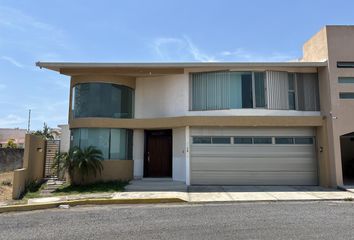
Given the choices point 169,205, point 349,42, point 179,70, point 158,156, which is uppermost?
point 349,42

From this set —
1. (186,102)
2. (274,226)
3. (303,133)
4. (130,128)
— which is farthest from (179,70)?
(274,226)

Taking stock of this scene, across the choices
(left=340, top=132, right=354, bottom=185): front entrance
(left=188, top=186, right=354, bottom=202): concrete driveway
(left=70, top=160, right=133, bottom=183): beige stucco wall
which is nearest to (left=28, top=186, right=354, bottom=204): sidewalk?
(left=188, top=186, right=354, bottom=202): concrete driveway

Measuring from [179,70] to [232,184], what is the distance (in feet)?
19.2

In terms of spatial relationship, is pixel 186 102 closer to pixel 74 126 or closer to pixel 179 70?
pixel 179 70

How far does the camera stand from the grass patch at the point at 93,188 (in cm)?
1218

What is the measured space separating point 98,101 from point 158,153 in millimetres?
3964

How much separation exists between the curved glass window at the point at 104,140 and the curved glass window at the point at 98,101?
0.72 metres

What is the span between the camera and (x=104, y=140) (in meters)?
14.5

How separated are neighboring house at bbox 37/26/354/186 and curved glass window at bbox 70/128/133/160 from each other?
46mm

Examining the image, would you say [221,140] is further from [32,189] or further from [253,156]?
[32,189]

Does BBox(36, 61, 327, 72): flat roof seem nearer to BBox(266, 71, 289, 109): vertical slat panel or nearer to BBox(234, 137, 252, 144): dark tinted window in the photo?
BBox(266, 71, 289, 109): vertical slat panel

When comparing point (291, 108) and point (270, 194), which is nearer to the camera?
point (270, 194)

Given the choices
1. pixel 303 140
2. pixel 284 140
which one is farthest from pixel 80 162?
pixel 303 140

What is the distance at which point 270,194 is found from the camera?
1157cm
